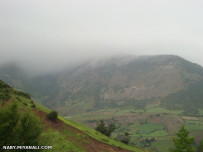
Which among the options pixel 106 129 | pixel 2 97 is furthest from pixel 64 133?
pixel 106 129

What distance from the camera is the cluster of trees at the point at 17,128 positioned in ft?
100

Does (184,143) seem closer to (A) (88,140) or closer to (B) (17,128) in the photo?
(A) (88,140)

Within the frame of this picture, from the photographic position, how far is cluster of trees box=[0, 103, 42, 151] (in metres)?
30.5

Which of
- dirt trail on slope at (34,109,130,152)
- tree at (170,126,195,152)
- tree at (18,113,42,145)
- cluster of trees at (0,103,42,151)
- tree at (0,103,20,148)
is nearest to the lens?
tree at (0,103,20,148)

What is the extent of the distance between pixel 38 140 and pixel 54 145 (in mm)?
3273

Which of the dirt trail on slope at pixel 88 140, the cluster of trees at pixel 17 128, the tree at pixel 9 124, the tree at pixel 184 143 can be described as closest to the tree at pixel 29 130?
the cluster of trees at pixel 17 128

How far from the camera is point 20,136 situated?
102 ft

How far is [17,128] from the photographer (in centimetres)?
3194

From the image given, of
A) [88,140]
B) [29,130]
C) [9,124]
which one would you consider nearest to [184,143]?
[88,140]

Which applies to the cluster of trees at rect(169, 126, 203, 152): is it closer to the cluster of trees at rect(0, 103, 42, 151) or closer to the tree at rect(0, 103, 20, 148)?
the cluster of trees at rect(0, 103, 42, 151)

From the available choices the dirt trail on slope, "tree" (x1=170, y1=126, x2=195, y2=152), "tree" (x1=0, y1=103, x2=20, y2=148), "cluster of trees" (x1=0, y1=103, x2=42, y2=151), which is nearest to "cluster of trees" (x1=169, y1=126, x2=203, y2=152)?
"tree" (x1=170, y1=126, x2=195, y2=152)

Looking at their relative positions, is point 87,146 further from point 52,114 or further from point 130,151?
point 130,151

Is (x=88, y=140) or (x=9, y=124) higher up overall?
(x=9, y=124)

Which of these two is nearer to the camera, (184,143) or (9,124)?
(9,124)
